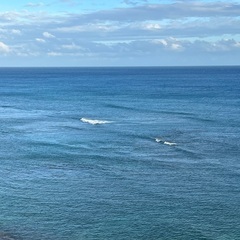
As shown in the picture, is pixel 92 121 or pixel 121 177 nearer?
pixel 121 177

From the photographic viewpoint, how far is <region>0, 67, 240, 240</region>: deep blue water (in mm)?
42719

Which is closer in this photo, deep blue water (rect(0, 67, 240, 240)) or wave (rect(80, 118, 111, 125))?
deep blue water (rect(0, 67, 240, 240))

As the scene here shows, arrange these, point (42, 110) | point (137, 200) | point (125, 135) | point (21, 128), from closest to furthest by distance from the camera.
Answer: point (137, 200)
point (125, 135)
point (21, 128)
point (42, 110)

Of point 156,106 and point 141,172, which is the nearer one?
point 141,172

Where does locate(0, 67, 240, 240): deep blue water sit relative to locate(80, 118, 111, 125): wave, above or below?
below

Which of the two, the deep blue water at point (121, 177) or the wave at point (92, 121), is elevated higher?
the wave at point (92, 121)

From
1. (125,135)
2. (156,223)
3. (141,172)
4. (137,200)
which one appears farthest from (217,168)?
(125,135)

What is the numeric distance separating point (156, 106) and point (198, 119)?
26.1 m

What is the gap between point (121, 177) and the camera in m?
56.4

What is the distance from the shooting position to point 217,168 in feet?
195

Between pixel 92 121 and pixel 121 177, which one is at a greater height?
pixel 92 121

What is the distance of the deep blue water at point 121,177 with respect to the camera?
4272 centimetres

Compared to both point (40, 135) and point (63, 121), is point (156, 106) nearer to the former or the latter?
point (63, 121)

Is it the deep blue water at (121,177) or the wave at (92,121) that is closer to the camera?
the deep blue water at (121,177)
